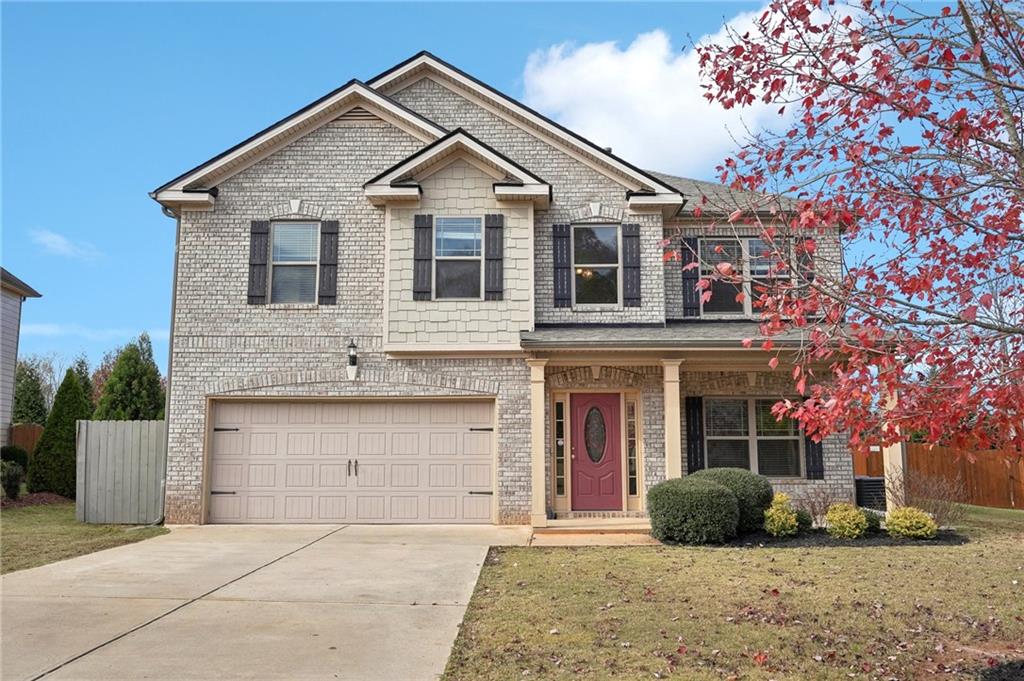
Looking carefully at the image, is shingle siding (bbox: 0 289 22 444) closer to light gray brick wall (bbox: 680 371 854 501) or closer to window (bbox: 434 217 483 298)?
window (bbox: 434 217 483 298)

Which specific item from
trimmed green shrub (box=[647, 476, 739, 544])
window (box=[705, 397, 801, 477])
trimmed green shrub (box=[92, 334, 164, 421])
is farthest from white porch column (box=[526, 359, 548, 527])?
trimmed green shrub (box=[92, 334, 164, 421])

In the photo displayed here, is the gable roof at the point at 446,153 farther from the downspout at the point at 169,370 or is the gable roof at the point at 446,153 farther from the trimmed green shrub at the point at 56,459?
the trimmed green shrub at the point at 56,459

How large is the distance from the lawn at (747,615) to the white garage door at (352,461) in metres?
3.65

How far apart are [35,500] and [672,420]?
14661 millimetres

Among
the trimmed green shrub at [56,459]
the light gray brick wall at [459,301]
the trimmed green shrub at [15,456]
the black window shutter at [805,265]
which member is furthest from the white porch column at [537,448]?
the trimmed green shrub at [15,456]

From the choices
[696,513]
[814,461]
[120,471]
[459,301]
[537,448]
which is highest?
[459,301]

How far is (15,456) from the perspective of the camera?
18.9 meters

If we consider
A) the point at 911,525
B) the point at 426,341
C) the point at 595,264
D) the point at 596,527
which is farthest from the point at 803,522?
the point at 426,341

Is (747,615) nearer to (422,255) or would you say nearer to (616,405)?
(616,405)

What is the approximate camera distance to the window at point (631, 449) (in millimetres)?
13938

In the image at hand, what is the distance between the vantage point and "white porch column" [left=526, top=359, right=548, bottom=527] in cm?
1270

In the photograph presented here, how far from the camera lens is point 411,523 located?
13.6 m

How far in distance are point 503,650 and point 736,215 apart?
3.58m

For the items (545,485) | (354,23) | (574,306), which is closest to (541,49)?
(354,23)
